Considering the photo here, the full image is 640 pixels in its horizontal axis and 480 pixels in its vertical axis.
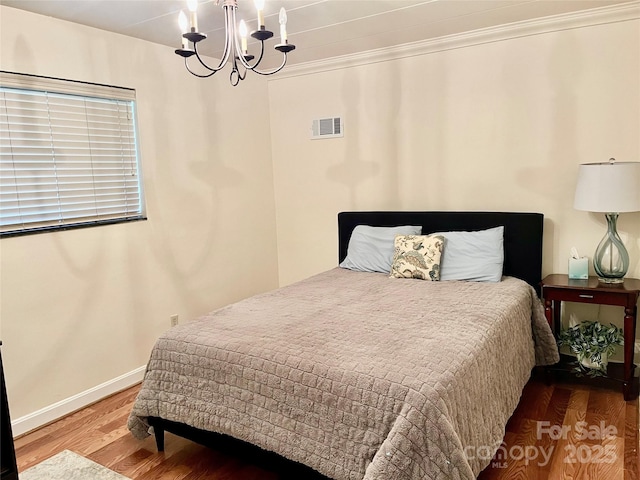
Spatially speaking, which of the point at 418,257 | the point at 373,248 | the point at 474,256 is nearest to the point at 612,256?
the point at 474,256

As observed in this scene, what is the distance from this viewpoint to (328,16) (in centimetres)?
299

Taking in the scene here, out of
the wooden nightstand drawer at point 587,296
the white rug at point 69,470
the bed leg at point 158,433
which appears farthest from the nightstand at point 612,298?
the white rug at point 69,470

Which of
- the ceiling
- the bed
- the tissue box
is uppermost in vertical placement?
the ceiling

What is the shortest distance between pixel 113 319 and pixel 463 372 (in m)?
2.37

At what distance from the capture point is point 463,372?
192 cm

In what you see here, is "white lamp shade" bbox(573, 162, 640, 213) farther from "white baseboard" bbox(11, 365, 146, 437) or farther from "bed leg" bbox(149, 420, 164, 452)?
"white baseboard" bbox(11, 365, 146, 437)

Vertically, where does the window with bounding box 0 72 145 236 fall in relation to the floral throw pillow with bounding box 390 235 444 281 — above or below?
above

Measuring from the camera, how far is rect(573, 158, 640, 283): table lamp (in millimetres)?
2822

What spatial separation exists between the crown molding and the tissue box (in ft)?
4.92

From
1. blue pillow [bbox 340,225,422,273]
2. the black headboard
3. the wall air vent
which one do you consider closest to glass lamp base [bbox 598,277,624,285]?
the black headboard

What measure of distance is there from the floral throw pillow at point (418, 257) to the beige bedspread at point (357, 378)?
0.41 metres

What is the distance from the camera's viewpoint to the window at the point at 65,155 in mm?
2705

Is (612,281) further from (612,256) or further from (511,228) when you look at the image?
(511,228)

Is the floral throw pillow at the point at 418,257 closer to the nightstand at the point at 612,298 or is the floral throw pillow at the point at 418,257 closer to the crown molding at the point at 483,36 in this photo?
the nightstand at the point at 612,298
